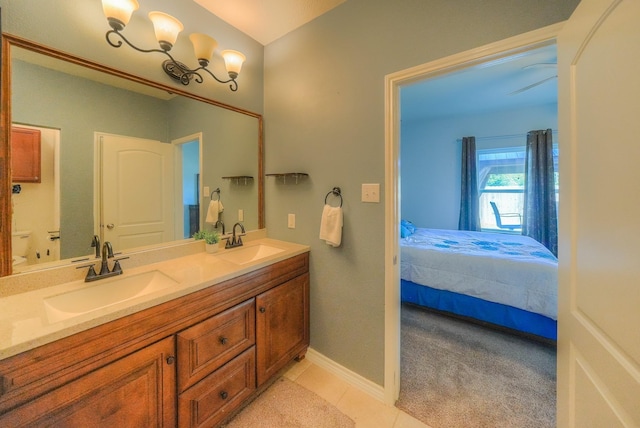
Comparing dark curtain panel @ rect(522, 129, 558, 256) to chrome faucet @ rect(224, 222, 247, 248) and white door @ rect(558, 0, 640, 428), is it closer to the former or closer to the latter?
white door @ rect(558, 0, 640, 428)

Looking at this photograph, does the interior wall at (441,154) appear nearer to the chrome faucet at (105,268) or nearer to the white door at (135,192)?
the white door at (135,192)

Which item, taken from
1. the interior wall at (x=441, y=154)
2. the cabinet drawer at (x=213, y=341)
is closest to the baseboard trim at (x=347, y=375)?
the cabinet drawer at (x=213, y=341)

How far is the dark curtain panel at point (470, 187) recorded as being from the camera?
13.4ft

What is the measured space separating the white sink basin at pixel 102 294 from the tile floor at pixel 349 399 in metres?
1.12

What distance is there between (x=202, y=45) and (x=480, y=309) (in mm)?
3087

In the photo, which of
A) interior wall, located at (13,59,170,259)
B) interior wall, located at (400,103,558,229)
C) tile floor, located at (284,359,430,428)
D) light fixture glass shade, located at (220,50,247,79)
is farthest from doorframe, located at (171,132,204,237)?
interior wall, located at (400,103,558,229)

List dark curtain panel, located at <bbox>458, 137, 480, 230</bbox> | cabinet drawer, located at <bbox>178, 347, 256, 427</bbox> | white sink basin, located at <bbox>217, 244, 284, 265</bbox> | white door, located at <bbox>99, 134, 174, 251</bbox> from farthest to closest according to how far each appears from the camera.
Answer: dark curtain panel, located at <bbox>458, 137, 480, 230</bbox>, white sink basin, located at <bbox>217, 244, 284, 265</bbox>, white door, located at <bbox>99, 134, 174, 251</bbox>, cabinet drawer, located at <bbox>178, 347, 256, 427</bbox>

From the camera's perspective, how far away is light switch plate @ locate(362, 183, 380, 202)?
1484mm

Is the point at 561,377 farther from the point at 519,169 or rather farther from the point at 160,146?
the point at 519,169

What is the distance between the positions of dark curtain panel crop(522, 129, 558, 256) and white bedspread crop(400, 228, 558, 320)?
103 cm

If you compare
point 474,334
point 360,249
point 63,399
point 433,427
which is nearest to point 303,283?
point 360,249

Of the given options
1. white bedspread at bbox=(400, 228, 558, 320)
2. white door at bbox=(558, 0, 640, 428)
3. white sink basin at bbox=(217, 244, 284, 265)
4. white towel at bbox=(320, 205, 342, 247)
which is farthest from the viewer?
white bedspread at bbox=(400, 228, 558, 320)

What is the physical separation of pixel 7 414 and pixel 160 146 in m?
1.32

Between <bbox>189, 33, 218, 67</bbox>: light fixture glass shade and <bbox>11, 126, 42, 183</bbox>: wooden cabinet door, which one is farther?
<bbox>189, 33, 218, 67</bbox>: light fixture glass shade
